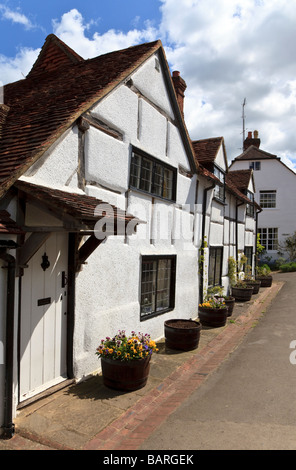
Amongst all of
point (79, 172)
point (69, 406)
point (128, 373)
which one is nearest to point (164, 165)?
point (79, 172)

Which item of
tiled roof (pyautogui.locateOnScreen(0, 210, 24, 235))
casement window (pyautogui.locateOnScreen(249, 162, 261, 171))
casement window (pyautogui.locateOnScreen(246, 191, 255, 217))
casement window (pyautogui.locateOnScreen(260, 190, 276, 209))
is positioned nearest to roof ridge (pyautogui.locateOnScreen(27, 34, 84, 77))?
tiled roof (pyautogui.locateOnScreen(0, 210, 24, 235))

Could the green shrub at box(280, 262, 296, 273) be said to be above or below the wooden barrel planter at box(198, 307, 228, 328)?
above

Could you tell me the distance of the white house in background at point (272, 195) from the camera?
2844 centimetres

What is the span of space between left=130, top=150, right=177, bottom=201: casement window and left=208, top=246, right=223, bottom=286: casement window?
12.9 ft

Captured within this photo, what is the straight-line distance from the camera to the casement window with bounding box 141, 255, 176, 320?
7691mm

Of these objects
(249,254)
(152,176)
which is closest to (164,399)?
(152,176)

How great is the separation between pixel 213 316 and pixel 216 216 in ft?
13.6

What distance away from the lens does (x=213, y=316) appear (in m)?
9.72

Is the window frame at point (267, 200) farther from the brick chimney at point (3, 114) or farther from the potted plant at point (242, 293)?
the brick chimney at point (3, 114)

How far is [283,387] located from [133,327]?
2995 millimetres

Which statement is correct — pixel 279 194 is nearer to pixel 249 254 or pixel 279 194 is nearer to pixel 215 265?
pixel 249 254

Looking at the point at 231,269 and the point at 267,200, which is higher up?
the point at 267,200

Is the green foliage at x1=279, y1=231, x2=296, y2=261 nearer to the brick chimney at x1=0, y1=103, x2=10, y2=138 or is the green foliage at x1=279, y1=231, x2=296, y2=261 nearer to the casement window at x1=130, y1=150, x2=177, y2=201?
the casement window at x1=130, y1=150, x2=177, y2=201

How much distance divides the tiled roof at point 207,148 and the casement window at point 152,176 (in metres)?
3.37
